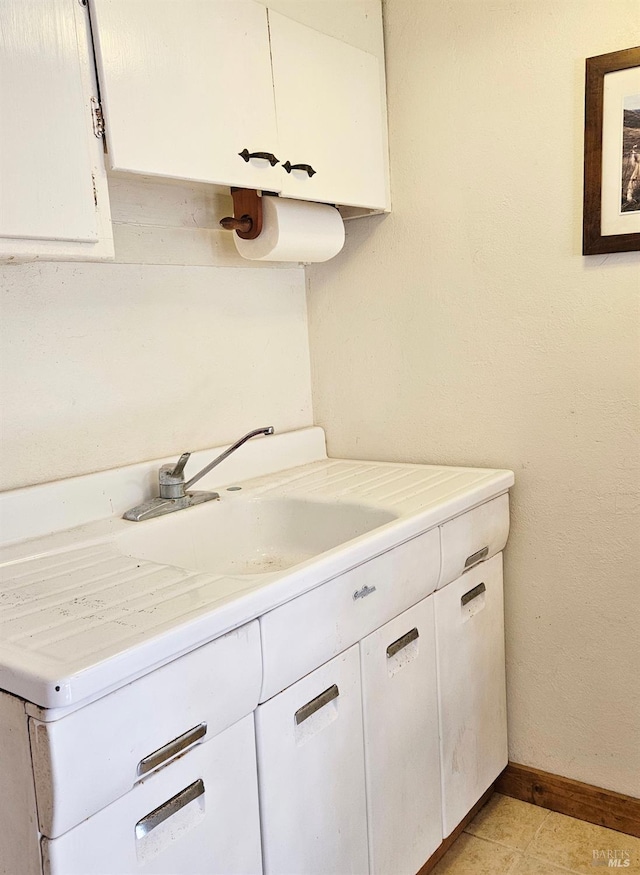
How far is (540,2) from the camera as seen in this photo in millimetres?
1687

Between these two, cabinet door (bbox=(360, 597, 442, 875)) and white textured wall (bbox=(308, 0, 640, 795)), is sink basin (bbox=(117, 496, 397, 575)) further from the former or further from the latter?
white textured wall (bbox=(308, 0, 640, 795))

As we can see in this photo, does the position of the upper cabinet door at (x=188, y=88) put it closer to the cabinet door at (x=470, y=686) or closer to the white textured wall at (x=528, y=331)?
the white textured wall at (x=528, y=331)

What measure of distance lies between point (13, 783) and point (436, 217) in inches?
63.0

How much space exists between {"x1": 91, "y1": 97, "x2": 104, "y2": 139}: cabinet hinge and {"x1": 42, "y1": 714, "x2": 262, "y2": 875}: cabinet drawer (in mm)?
1007

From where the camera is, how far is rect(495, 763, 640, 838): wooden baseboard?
5.89ft

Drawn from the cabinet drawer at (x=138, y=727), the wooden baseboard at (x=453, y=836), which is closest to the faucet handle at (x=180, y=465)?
the cabinet drawer at (x=138, y=727)

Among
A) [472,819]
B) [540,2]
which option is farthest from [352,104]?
[472,819]

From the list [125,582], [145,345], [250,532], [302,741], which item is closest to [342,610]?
[302,741]

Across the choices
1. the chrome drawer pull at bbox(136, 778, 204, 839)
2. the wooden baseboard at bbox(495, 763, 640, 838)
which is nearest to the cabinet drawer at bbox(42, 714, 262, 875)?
the chrome drawer pull at bbox(136, 778, 204, 839)

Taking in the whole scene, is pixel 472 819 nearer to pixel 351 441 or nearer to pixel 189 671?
pixel 351 441

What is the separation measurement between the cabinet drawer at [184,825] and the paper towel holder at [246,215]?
112 cm

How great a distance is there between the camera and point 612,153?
162cm

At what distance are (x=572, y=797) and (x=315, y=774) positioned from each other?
3.18 ft

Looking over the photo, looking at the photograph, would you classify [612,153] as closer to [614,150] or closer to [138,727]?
[614,150]
